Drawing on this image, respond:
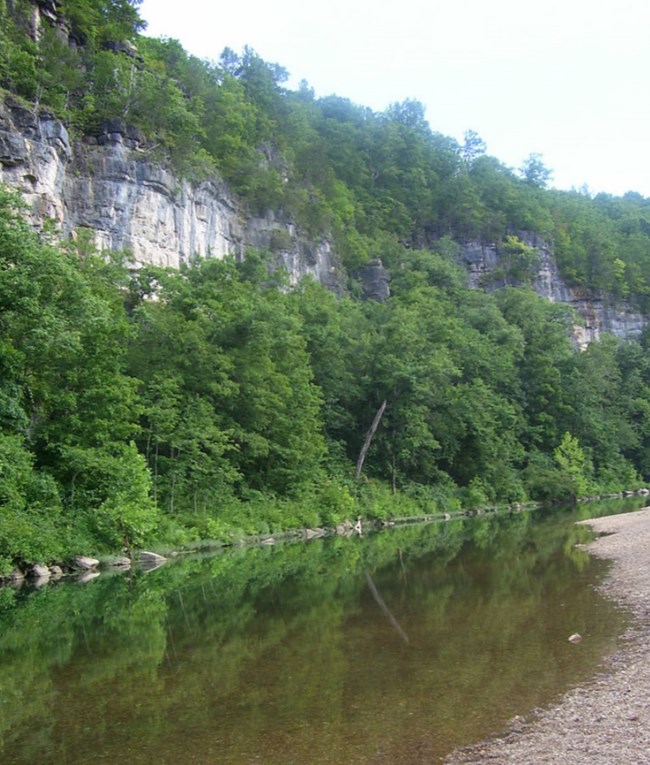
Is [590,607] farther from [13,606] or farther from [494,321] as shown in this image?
[494,321]

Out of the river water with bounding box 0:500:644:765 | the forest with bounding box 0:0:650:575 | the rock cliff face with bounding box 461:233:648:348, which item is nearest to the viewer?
the river water with bounding box 0:500:644:765

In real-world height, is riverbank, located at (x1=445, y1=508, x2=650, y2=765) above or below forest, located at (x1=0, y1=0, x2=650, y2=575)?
below

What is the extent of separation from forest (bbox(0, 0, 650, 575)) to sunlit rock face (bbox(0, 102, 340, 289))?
1.46m

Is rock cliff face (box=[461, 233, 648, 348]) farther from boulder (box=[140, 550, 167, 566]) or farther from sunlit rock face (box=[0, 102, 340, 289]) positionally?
boulder (box=[140, 550, 167, 566])

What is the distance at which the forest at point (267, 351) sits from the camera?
81.1 ft

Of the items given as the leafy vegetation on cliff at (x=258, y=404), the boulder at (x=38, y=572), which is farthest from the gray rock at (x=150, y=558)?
the boulder at (x=38, y=572)

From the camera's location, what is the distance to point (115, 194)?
4116 centimetres

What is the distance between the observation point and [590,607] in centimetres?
1342

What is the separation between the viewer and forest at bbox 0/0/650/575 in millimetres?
24719

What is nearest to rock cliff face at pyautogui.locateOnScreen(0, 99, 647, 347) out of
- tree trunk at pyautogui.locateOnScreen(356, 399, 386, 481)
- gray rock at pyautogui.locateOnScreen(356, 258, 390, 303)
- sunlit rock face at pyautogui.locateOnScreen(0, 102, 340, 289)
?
sunlit rock face at pyautogui.locateOnScreen(0, 102, 340, 289)

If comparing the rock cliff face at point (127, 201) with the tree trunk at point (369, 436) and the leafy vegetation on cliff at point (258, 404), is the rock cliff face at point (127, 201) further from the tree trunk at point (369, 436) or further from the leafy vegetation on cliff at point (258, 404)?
the tree trunk at point (369, 436)

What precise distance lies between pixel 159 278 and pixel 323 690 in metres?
29.8

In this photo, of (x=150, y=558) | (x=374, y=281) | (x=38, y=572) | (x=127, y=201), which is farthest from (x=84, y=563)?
(x=374, y=281)

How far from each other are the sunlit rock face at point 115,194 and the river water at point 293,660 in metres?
19.3
